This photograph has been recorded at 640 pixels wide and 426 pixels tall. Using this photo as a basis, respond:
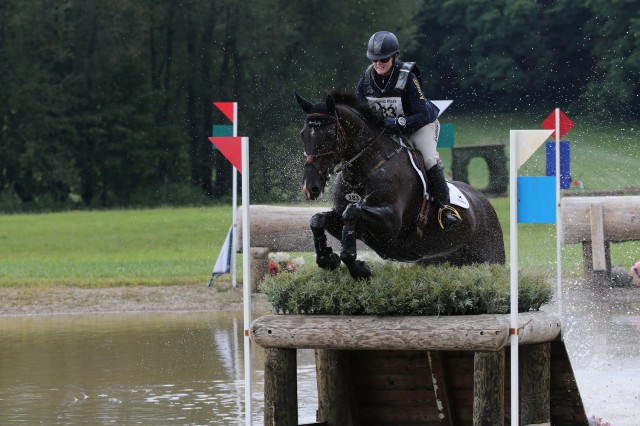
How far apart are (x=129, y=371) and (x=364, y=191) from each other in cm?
360

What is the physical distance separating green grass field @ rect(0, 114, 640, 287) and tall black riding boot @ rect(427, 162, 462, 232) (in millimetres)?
8627

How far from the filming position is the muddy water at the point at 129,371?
8053 millimetres

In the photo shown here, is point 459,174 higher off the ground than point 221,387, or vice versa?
point 459,174

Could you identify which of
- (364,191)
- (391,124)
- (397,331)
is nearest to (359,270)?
(397,331)

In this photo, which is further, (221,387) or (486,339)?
(221,387)

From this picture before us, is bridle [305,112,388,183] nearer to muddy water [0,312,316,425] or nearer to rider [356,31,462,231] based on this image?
rider [356,31,462,231]

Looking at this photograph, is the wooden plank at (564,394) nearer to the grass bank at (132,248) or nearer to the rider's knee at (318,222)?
the rider's knee at (318,222)

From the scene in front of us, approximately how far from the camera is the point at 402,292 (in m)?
6.29

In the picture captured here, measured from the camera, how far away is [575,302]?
43.4ft

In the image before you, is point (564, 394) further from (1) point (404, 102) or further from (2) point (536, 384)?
(1) point (404, 102)

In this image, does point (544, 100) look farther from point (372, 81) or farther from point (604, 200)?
point (372, 81)

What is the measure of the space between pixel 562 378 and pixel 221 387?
2.89 meters

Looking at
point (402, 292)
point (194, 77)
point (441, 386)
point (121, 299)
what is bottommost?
point (441, 386)

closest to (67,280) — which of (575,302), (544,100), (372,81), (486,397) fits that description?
(575,302)
